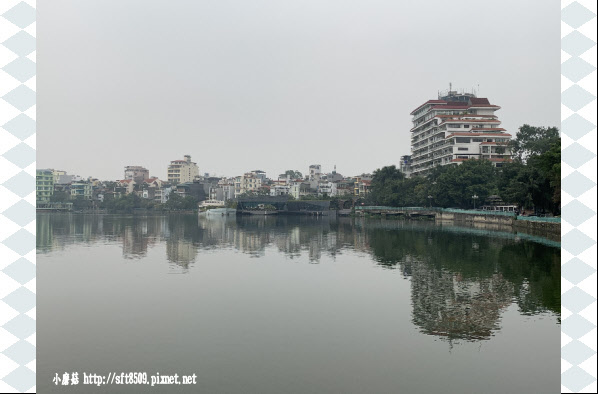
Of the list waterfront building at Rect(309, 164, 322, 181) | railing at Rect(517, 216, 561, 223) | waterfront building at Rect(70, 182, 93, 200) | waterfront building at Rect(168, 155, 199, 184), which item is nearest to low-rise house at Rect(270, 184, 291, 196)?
waterfront building at Rect(309, 164, 322, 181)

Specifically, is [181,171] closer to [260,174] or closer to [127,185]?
[127,185]

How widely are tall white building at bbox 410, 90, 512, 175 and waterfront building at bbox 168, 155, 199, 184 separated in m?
87.1

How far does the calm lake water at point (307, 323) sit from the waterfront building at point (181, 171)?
138935 millimetres

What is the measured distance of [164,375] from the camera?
36.9 feet

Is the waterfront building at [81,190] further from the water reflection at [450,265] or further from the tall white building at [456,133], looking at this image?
the water reflection at [450,265]

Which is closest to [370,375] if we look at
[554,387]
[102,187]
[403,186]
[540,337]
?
[554,387]

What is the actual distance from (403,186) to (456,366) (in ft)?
269

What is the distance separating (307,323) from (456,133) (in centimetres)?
8288

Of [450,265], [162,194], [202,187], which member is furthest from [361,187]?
[450,265]

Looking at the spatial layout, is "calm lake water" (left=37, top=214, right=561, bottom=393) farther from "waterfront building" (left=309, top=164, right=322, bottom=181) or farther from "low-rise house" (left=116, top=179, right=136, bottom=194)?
"waterfront building" (left=309, top=164, right=322, bottom=181)

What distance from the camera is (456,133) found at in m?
90.9

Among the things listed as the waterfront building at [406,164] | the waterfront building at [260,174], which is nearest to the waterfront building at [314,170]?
the waterfront building at [260,174]

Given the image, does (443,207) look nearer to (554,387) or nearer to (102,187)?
(554,387)

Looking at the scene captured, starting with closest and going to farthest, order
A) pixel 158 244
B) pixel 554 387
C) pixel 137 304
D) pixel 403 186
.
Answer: pixel 554 387 < pixel 137 304 < pixel 158 244 < pixel 403 186
